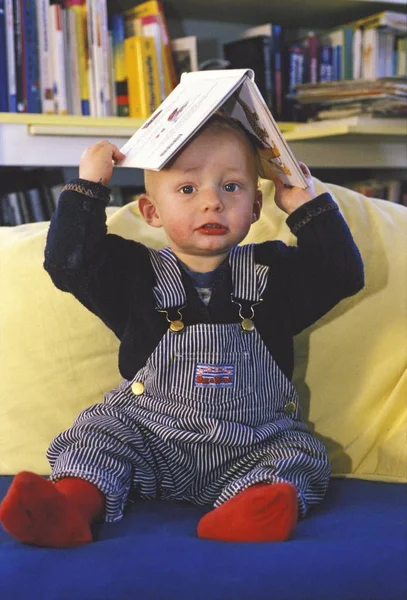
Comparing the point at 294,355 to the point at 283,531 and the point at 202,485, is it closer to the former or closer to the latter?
the point at 202,485

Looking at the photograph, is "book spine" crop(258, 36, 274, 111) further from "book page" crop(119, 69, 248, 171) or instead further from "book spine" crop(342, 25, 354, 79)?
"book page" crop(119, 69, 248, 171)

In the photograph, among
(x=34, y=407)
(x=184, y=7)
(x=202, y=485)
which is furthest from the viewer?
(x=184, y=7)

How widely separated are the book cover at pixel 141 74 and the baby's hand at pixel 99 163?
1156 millimetres

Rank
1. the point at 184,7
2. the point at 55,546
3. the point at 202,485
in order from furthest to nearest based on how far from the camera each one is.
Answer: the point at 184,7, the point at 202,485, the point at 55,546

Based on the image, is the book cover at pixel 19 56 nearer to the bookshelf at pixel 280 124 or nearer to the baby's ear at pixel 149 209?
the bookshelf at pixel 280 124

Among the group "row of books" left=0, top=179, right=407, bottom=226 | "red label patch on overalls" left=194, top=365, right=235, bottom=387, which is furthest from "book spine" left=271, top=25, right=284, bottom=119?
"red label patch on overalls" left=194, top=365, right=235, bottom=387

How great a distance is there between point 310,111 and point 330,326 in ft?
4.47

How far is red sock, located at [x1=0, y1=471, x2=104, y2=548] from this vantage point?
846 mm

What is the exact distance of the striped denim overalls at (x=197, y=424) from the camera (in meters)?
1.04

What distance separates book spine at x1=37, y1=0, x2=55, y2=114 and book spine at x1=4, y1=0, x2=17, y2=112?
7 cm

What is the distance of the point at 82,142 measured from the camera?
2.22 metres

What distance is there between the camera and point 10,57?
2109mm

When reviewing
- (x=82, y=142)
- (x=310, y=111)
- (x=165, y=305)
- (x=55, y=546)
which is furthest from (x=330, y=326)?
(x=310, y=111)

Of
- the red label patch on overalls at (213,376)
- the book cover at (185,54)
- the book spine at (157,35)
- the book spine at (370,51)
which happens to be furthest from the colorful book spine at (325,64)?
the red label patch on overalls at (213,376)
